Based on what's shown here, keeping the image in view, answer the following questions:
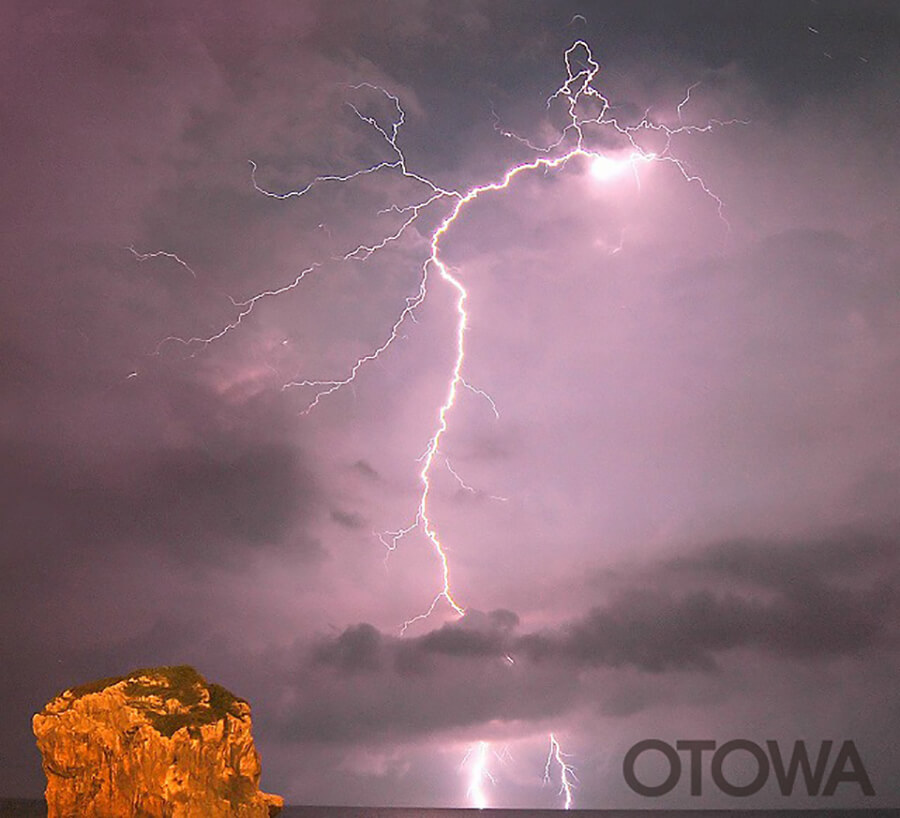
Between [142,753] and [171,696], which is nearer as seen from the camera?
[142,753]

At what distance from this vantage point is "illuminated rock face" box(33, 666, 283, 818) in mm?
17484

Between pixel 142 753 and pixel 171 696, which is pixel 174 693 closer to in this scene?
pixel 171 696

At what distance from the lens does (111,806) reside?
698 inches

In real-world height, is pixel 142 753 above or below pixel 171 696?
below

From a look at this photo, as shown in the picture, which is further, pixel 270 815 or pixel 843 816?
pixel 843 816

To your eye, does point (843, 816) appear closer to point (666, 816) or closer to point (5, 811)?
point (666, 816)

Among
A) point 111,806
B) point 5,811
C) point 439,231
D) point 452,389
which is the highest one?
point 439,231

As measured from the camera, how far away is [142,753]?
57.7 ft

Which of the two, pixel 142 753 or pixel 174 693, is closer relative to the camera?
pixel 142 753

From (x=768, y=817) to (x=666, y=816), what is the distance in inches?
2023

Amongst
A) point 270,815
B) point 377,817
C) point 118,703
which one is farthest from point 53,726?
point 377,817

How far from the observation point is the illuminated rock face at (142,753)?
1748 centimetres

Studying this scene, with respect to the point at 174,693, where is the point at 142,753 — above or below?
below

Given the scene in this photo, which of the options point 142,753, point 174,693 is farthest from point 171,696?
point 142,753
